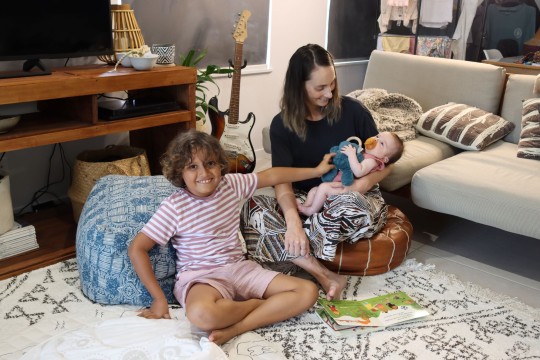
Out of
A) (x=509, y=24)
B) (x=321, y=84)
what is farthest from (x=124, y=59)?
(x=509, y=24)

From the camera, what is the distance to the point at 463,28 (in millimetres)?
4785

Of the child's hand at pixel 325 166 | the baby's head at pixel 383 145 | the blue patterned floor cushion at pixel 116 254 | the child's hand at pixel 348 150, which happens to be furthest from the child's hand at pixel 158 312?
the baby's head at pixel 383 145

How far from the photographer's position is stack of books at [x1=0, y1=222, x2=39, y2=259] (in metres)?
2.35

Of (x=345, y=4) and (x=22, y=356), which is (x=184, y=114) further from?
(x=345, y=4)

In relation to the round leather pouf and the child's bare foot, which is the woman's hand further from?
the child's bare foot

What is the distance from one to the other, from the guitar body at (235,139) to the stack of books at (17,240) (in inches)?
48.5

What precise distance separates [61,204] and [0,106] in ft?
2.71

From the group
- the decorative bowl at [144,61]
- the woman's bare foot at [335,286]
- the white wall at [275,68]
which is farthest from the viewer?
the white wall at [275,68]

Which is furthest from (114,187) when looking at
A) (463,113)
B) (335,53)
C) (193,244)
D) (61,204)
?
(335,53)

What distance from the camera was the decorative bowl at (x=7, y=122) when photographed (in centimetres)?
224

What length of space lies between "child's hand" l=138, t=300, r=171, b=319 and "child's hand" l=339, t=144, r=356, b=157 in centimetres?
91

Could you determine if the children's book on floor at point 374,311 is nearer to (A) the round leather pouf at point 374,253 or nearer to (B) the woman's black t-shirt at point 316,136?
(A) the round leather pouf at point 374,253

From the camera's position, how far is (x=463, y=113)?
118 inches

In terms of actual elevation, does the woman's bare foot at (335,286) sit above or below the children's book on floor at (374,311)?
above
